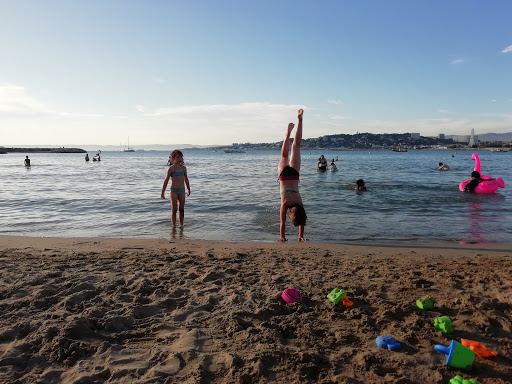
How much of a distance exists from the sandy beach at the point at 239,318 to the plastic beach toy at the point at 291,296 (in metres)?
0.08

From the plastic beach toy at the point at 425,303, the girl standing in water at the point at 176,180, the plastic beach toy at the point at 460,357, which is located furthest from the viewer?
the girl standing in water at the point at 176,180

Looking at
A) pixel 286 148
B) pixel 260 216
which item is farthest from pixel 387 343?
pixel 260 216

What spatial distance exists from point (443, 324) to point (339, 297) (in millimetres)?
973

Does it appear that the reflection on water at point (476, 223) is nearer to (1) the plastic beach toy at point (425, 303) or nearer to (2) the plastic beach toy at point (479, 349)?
(1) the plastic beach toy at point (425, 303)

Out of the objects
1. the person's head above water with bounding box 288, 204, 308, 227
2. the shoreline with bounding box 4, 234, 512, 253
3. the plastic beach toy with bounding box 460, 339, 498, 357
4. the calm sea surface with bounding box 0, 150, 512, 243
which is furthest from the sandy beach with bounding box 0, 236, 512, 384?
the calm sea surface with bounding box 0, 150, 512, 243

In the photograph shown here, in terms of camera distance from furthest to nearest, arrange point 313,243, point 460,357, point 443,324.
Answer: point 313,243
point 443,324
point 460,357

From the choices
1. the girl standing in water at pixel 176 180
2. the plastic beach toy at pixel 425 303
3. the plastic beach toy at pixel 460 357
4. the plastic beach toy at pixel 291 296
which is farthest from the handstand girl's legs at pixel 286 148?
the plastic beach toy at pixel 460 357

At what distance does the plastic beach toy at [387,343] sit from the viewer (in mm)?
2846

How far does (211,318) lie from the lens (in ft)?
11.1

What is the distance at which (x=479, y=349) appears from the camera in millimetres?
2787

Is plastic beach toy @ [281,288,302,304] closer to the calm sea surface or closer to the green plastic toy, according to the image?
the green plastic toy

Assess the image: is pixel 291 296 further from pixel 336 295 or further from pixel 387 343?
pixel 387 343

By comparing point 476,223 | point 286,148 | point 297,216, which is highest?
point 286,148

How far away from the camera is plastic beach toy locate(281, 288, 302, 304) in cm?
368
